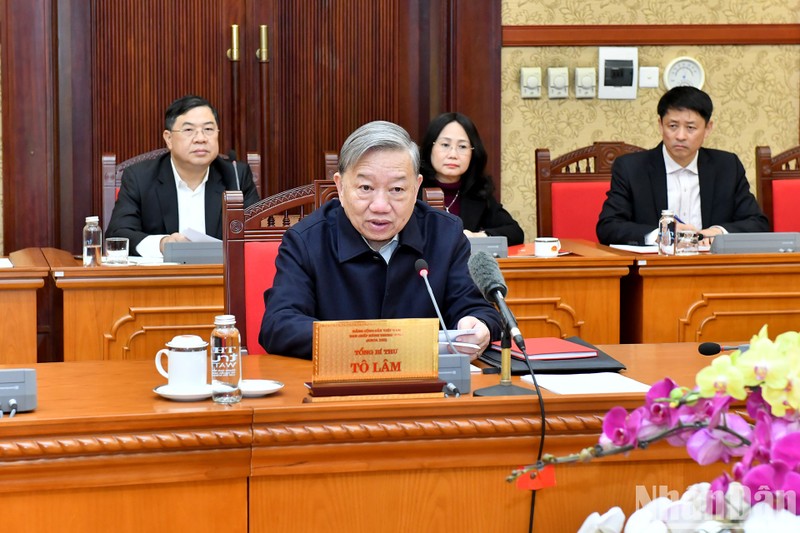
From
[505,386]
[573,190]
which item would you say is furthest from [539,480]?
[573,190]

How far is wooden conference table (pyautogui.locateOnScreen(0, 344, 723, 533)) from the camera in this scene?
5.07 ft

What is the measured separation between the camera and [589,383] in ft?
6.27

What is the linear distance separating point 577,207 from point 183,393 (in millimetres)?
3036

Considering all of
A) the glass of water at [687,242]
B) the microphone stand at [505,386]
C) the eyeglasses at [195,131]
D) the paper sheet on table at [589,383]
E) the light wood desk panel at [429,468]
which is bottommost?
the light wood desk panel at [429,468]

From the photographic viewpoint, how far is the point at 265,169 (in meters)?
5.04

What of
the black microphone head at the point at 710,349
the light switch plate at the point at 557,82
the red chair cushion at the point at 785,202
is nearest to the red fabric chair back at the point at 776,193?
the red chair cushion at the point at 785,202

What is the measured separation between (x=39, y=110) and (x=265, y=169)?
1003 mm

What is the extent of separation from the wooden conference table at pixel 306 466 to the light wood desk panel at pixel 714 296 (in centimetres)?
188

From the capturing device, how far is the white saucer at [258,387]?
5.79 ft

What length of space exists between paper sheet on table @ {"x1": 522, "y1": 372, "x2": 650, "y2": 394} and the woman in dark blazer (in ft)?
7.67

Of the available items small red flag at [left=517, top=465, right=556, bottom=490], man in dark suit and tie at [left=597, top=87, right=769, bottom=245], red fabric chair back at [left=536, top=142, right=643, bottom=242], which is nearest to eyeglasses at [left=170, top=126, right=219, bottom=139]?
red fabric chair back at [left=536, top=142, right=643, bottom=242]

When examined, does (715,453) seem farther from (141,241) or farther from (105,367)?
(141,241)

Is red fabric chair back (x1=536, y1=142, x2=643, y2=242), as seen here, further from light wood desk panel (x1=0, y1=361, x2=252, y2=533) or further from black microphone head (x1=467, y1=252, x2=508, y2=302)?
light wood desk panel (x1=0, y1=361, x2=252, y2=533)

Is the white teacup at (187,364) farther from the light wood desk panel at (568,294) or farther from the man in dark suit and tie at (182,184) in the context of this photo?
the man in dark suit and tie at (182,184)
